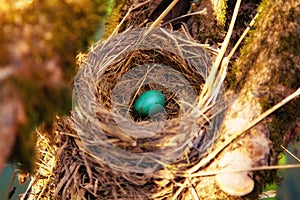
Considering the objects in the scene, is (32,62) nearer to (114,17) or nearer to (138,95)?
(114,17)

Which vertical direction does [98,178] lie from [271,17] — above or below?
below

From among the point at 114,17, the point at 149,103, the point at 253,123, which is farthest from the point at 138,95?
the point at 253,123

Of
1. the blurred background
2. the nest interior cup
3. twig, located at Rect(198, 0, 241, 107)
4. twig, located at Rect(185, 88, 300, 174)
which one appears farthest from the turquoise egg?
the blurred background

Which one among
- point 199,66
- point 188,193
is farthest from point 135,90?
point 188,193

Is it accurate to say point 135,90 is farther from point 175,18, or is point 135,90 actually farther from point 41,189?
point 41,189

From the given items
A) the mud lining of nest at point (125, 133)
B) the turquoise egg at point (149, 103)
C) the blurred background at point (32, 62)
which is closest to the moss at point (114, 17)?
the mud lining of nest at point (125, 133)
